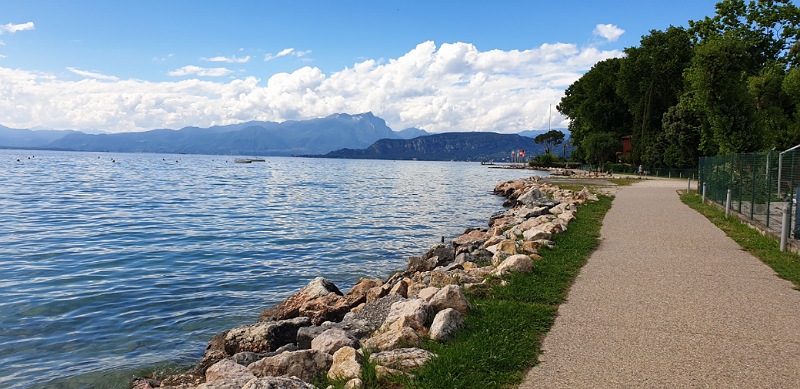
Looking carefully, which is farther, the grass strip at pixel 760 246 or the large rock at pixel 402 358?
the grass strip at pixel 760 246

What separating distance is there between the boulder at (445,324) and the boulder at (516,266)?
10.3 ft

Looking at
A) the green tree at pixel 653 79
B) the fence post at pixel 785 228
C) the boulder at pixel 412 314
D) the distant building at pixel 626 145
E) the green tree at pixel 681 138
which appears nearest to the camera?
Answer: the boulder at pixel 412 314

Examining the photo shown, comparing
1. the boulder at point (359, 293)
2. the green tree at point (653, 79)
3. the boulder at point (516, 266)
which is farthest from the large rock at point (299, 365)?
the green tree at point (653, 79)

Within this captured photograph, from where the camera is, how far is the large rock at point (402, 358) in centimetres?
545

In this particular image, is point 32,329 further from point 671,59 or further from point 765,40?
point 671,59

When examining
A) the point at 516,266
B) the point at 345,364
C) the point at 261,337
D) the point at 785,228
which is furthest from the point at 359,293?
the point at 785,228

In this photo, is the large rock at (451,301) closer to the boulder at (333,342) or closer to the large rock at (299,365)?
the boulder at (333,342)

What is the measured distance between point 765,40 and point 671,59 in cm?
1707

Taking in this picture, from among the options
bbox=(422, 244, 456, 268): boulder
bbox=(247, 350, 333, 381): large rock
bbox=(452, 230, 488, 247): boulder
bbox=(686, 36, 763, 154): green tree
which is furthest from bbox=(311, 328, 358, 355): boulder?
bbox=(686, 36, 763, 154): green tree

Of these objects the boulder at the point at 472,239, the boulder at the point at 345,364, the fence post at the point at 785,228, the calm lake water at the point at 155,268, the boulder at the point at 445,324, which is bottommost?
the calm lake water at the point at 155,268

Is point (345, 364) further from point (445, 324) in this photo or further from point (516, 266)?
point (516, 266)

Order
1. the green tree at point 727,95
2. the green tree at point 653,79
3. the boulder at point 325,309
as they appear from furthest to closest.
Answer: the green tree at point 653,79 < the green tree at point 727,95 < the boulder at point 325,309

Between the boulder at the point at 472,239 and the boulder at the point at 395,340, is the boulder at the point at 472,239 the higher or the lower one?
the lower one

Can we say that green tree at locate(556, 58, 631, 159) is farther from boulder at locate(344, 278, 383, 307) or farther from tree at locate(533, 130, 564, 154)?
boulder at locate(344, 278, 383, 307)
